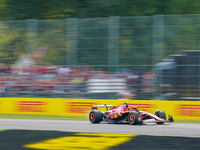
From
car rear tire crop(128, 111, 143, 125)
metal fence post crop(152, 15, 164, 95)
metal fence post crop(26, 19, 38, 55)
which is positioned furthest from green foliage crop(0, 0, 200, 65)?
car rear tire crop(128, 111, 143, 125)

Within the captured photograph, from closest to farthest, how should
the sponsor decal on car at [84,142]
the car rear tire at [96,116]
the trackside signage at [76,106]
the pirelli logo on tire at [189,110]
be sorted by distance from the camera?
the sponsor decal on car at [84,142] < the car rear tire at [96,116] < the pirelli logo on tire at [189,110] < the trackside signage at [76,106]

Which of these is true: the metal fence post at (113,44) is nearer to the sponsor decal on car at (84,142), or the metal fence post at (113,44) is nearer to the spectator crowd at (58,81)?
the spectator crowd at (58,81)

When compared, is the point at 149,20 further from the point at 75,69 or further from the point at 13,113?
the point at 13,113

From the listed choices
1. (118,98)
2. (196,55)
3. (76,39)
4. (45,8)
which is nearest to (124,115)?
(118,98)

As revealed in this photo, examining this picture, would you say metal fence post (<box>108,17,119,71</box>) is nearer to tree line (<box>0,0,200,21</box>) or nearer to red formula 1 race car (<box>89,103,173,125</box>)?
red formula 1 race car (<box>89,103,173,125</box>)

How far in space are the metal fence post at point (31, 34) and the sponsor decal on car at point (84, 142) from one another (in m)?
7.94

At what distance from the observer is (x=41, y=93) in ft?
50.0

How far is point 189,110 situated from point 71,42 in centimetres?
496

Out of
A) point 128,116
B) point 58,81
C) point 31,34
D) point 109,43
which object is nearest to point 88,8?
point 31,34

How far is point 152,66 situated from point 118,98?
5.20ft

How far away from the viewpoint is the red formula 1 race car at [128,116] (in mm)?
11148

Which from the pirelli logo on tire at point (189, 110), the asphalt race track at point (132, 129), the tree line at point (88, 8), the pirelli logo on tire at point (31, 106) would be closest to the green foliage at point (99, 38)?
the pirelli logo on tire at point (31, 106)

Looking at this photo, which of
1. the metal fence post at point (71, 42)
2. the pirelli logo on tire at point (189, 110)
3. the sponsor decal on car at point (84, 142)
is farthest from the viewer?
the metal fence post at point (71, 42)

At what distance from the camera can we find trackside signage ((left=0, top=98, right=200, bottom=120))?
13453mm
